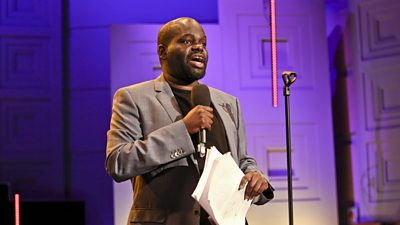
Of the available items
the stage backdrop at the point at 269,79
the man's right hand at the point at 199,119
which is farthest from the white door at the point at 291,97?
the man's right hand at the point at 199,119

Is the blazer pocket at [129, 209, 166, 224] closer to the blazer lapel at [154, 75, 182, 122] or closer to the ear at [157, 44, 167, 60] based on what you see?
the blazer lapel at [154, 75, 182, 122]

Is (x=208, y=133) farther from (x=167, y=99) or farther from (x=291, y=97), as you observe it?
(x=291, y=97)

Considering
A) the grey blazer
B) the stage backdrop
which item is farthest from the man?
the stage backdrop

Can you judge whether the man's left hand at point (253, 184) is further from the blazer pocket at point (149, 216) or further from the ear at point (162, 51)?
the ear at point (162, 51)

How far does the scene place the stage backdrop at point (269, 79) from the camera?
14.1 feet

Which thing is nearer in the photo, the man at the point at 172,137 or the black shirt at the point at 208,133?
the man at the point at 172,137

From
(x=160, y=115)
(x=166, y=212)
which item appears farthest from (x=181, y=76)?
(x=166, y=212)

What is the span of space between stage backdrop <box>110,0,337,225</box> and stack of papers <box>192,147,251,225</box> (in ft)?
7.06

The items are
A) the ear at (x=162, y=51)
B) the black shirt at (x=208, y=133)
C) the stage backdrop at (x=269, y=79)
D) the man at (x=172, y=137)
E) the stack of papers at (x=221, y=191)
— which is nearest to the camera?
the stack of papers at (x=221, y=191)

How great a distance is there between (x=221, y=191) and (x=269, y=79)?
2.50 metres

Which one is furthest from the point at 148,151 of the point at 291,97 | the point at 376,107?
the point at 376,107

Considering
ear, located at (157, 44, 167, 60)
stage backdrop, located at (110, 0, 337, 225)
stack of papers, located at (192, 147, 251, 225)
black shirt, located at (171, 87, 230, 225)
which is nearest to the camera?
stack of papers, located at (192, 147, 251, 225)

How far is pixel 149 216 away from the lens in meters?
2.14

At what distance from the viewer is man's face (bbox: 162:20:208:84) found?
7.43 feet
